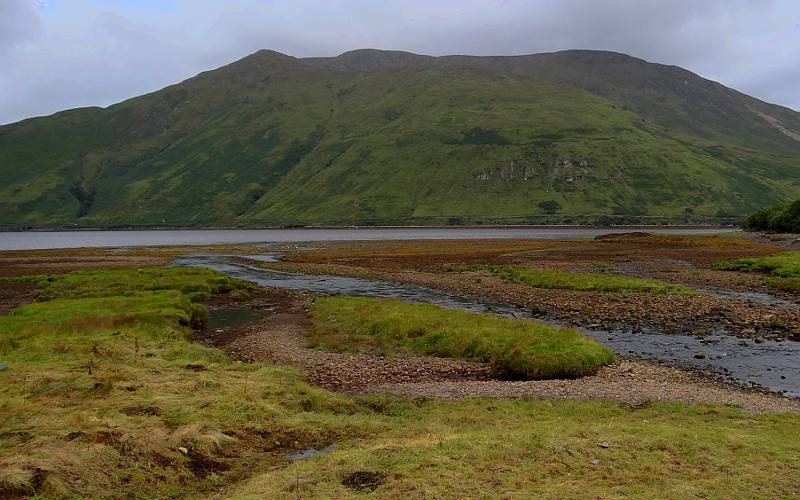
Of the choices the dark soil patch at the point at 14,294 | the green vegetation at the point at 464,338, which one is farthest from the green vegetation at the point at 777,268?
the dark soil patch at the point at 14,294

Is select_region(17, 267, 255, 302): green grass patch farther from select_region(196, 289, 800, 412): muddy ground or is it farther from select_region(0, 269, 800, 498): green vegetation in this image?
select_region(0, 269, 800, 498): green vegetation

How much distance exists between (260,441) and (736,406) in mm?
17959

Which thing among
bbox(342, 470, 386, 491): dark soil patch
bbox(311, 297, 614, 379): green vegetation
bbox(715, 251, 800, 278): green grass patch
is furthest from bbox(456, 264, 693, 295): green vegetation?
bbox(342, 470, 386, 491): dark soil patch

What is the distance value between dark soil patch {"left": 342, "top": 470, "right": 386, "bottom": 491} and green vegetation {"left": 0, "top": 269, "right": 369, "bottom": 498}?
140 inches

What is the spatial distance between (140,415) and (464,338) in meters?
19.4

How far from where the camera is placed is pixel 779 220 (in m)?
161

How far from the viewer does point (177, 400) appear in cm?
2044

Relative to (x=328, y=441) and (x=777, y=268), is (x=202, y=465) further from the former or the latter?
(x=777, y=268)

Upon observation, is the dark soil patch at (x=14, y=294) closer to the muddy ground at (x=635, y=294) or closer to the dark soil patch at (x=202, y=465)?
the muddy ground at (x=635, y=294)

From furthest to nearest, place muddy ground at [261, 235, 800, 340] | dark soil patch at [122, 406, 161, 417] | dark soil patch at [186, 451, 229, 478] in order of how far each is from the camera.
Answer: muddy ground at [261, 235, 800, 340] → dark soil patch at [122, 406, 161, 417] → dark soil patch at [186, 451, 229, 478]

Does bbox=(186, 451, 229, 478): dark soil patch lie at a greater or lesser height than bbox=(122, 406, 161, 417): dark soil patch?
lesser

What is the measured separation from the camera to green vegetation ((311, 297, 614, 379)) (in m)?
27.8

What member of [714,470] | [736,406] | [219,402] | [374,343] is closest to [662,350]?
[736,406]

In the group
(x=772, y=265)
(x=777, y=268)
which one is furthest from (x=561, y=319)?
(x=772, y=265)
